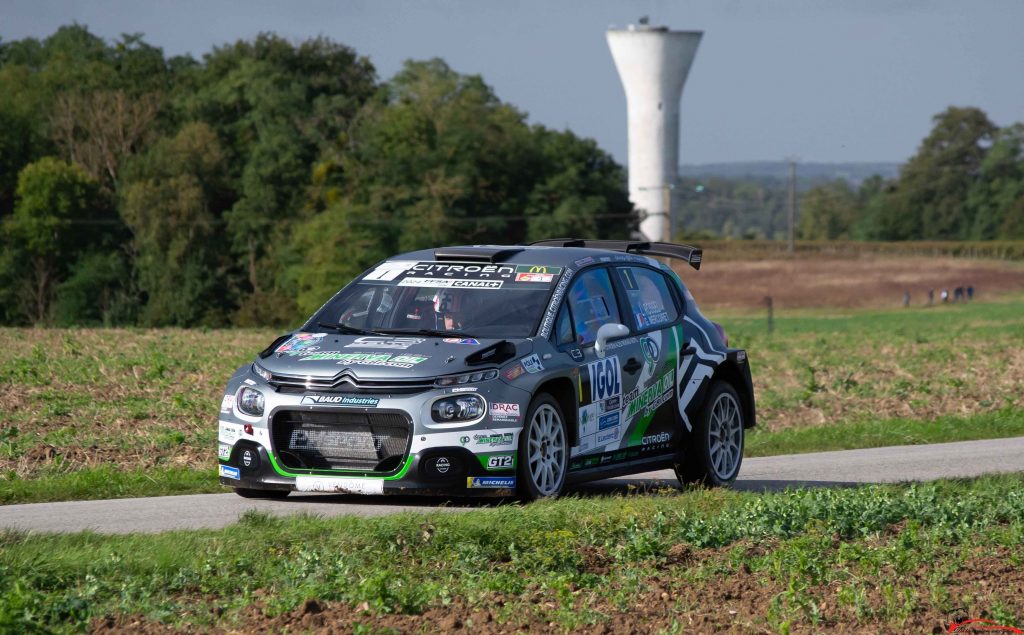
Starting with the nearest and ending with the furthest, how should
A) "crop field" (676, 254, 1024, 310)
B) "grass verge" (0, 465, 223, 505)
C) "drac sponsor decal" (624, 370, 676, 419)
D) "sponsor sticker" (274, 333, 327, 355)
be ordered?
1. "sponsor sticker" (274, 333, 327, 355)
2. "drac sponsor decal" (624, 370, 676, 419)
3. "grass verge" (0, 465, 223, 505)
4. "crop field" (676, 254, 1024, 310)

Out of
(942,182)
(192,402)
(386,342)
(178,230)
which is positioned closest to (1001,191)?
(942,182)

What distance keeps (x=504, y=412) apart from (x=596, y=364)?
1.17m

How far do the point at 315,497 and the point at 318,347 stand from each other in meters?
1.19

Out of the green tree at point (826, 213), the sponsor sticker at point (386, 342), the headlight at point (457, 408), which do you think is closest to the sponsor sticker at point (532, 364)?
the headlight at point (457, 408)

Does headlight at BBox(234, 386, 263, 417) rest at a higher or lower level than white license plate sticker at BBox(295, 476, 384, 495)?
higher

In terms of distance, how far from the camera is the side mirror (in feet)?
34.4

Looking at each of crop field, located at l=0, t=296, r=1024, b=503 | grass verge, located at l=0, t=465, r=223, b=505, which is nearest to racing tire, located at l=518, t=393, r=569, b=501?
grass verge, located at l=0, t=465, r=223, b=505

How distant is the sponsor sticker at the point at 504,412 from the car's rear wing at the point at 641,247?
2756 mm

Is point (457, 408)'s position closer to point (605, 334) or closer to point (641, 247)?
point (605, 334)

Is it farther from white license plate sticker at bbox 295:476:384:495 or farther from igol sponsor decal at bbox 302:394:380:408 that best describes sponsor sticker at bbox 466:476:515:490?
igol sponsor decal at bbox 302:394:380:408

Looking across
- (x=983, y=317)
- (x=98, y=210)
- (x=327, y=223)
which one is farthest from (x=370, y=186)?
(x=983, y=317)

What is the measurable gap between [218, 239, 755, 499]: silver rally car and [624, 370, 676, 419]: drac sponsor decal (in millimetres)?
14

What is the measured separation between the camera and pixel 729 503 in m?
9.34

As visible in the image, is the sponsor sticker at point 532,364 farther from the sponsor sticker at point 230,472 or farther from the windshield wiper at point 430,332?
the sponsor sticker at point 230,472
